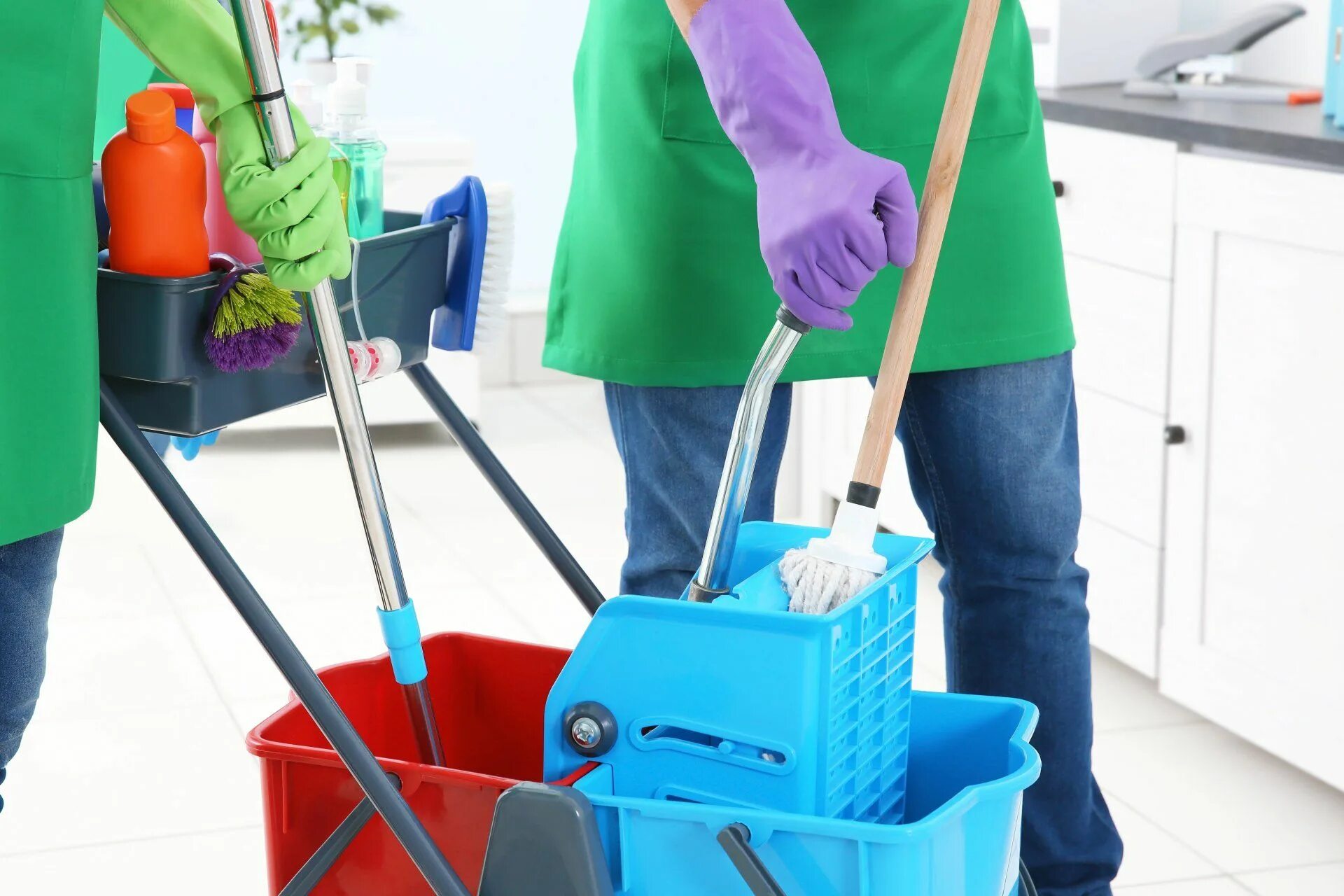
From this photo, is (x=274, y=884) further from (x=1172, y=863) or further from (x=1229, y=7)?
(x=1229, y=7)

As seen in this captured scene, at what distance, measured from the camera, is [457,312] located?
1220 mm

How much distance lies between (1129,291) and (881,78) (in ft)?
3.01

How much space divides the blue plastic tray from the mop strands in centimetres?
27

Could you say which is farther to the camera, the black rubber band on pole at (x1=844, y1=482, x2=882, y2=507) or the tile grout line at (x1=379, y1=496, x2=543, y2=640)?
the tile grout line at (x1=379, y1=496, x2=543, y2=640)

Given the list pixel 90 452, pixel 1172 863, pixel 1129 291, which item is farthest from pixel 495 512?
pixel 90 452

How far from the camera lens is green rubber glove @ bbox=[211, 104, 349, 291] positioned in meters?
0.98

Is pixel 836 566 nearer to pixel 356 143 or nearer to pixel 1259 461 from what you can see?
pixel 356 143

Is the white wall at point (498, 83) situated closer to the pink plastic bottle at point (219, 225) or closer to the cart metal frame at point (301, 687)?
the pink plastic bottle at point (219, 225)

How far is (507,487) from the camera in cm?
124

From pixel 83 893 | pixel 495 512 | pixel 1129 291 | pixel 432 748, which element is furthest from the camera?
pixel 495 512

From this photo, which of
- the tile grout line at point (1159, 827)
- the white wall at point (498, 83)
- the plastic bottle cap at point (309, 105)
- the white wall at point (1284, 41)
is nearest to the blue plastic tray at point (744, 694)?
the plastic bottle cap at point (309, 105)

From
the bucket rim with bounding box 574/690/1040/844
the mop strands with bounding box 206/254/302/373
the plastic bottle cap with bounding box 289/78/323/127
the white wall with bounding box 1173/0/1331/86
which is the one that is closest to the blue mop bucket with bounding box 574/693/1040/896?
the bucket rim with bounding box 574/690/1040/844

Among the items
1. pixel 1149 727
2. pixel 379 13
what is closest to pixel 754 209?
pixel 1149 727

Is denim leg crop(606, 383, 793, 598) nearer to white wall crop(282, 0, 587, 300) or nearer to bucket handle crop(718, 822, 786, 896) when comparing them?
bucket handle crop(718, 822, 786, 896)
